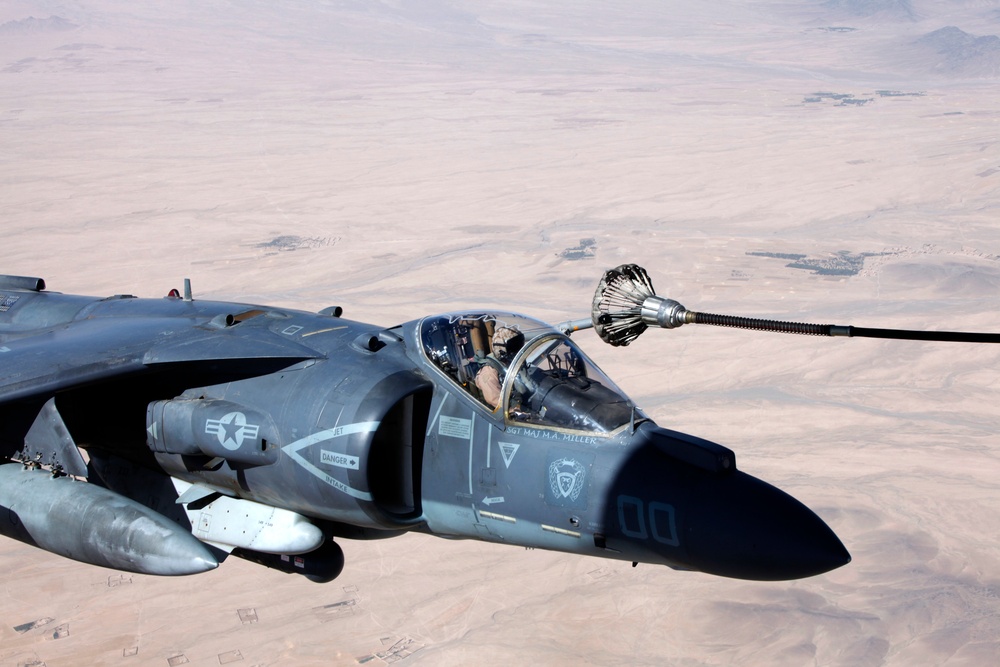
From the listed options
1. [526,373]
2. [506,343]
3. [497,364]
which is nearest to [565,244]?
[506,343]

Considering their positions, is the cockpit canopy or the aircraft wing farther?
the aircraft wing

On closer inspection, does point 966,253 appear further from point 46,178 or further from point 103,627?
point 46,178

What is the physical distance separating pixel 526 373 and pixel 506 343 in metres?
0.44

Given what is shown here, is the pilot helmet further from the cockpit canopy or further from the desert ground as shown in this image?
the desert ground

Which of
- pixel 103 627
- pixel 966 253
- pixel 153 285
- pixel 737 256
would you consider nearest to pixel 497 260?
pixel 737 256

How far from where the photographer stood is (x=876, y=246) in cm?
6294

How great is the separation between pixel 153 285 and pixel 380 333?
48.1 metres

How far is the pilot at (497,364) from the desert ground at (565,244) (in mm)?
20477

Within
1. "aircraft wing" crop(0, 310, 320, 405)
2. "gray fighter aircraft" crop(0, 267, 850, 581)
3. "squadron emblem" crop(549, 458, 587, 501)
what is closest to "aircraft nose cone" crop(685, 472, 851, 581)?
"gray fighter aircraft" crop(0, 267, 850, 581)

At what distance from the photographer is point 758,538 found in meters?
8.46

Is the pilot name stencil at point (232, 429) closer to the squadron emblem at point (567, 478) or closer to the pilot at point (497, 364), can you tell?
the pilot at point (497, 364)

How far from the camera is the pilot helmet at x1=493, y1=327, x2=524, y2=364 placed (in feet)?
32.3

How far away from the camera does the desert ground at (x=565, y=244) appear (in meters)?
30.7

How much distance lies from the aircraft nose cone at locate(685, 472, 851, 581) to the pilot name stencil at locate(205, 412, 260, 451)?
4.22m
